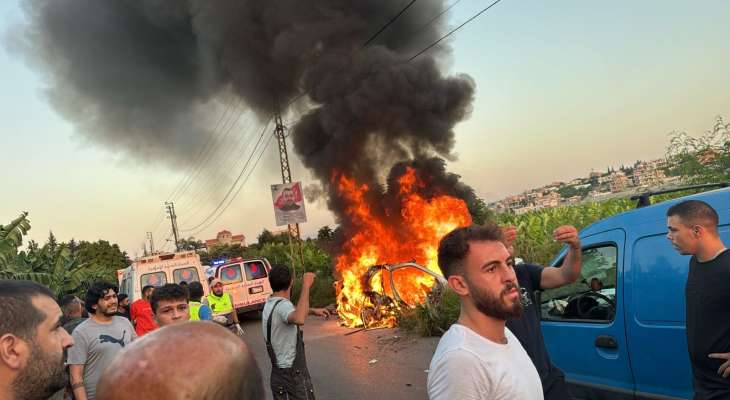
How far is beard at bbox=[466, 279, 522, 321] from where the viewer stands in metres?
2.09

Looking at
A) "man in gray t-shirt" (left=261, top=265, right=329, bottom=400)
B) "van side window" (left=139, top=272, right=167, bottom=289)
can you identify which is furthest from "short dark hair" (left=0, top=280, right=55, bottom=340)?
"van side window" (left=139, top=272, right=167, bottom=289)

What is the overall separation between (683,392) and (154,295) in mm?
3921

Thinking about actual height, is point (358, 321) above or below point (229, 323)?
below

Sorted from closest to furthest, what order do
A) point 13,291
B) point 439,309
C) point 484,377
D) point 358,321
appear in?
point 484,377 → point 13,291 → point 439,309 → point 358,321

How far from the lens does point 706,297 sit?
2738mm

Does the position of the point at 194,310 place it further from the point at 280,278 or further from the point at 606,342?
the point at 606,342

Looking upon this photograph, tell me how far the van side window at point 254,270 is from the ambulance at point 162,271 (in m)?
2.14

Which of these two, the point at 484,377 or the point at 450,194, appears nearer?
the point at 484,377

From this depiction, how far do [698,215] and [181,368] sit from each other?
Answer: 297 cm

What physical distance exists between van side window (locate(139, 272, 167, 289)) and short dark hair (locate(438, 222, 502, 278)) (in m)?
11.5

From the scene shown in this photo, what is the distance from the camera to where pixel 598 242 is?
4.02 m

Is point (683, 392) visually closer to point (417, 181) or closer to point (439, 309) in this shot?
point (439, 309)

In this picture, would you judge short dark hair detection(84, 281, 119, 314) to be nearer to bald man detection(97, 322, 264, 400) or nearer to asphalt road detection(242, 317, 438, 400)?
asphalt road detection(242, 317, 438, 400)

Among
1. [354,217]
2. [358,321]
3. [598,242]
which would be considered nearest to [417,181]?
[354,217]
